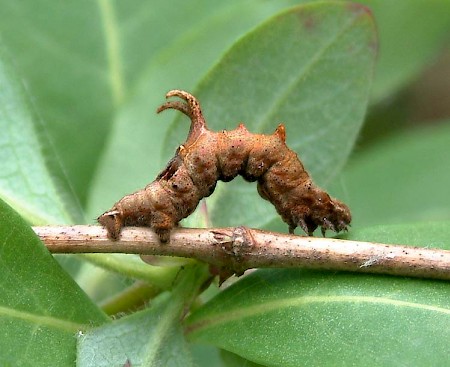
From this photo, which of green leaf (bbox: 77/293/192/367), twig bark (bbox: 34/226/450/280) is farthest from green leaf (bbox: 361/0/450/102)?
green leaf (bbox: 77/293/192/367)

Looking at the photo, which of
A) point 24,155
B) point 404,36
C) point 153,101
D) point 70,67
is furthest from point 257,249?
point 404,36

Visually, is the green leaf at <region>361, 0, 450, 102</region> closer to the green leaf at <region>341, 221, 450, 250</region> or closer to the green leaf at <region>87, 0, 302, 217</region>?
the green leaf at <region>87, 0, 302, 217</region>

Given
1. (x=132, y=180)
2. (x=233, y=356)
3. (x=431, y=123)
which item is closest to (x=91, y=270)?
(x=132, y=180)

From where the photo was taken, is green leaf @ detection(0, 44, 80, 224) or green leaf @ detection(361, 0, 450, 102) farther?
green leaf @ detection(361, 0, 450, 102)

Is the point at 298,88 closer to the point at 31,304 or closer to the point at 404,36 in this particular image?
the point at 31,304

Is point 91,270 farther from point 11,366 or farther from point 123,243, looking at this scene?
point 11,366

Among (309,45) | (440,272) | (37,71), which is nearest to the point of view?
(440,272)

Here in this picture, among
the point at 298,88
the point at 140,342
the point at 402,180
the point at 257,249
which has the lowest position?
the point at 140,342
